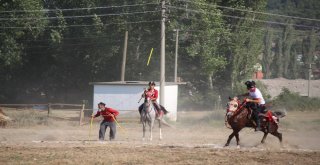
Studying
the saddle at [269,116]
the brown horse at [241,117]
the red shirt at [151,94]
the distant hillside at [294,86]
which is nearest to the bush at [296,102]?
the distant hillside at [294,86]

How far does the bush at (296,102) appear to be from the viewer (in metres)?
57.6

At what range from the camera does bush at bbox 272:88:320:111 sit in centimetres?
5762

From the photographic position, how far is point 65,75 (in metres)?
A: 69.4

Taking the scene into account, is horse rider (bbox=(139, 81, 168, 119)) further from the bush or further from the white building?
the bush

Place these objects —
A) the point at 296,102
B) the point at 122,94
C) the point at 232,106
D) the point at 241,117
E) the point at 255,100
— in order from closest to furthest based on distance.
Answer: the point at 255,100
the point at 241,117
the point at 232,106
the point at 122,94
the point at 296,102

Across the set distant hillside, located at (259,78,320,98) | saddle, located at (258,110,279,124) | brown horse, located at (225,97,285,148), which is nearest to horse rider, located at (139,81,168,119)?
brown horse, located at (225,97,285,148)

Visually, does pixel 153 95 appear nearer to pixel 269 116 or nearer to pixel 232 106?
pixel 232 106

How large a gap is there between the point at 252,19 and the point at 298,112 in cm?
1315

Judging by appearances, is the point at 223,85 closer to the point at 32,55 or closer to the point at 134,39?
the point at 134,39

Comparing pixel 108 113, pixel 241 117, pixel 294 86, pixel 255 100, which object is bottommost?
pixel 108 113

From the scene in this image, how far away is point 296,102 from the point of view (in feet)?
192

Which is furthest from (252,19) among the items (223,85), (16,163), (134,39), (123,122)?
(16,163)

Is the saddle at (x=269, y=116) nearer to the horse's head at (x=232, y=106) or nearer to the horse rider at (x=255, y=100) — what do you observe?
the horse rider at (x=255, y=100)

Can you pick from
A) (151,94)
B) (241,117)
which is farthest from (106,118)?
(241,117)
